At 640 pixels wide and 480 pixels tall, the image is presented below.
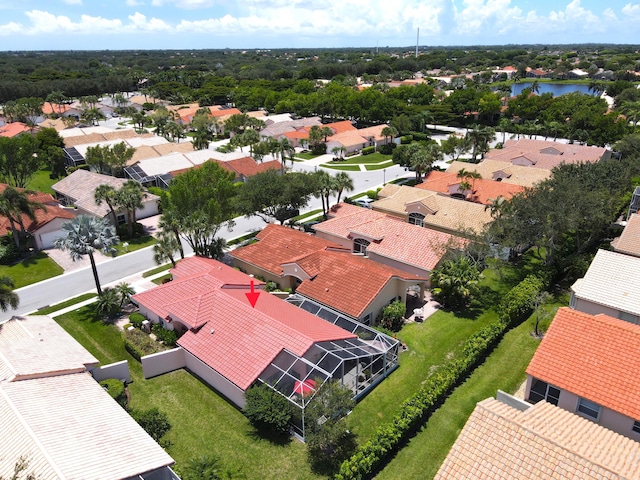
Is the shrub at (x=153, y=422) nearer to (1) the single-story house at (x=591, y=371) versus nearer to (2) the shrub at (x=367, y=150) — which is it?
(1) the single-story house at (x=591, y=371)

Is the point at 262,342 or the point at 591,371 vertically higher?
the point at 591,371

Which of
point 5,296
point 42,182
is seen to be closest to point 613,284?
point 5,296

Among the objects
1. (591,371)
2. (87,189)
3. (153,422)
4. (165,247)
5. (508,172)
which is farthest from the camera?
(508,172)

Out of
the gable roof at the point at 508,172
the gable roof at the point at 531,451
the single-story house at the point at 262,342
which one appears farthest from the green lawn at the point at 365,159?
the gable roof at the point at 531,451

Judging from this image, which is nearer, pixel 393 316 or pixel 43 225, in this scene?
pixel 393 316

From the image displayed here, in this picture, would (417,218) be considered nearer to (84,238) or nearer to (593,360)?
(593,360)

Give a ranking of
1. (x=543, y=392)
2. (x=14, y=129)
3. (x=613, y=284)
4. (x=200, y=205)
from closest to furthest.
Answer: (x=543, y=392)
(x=613, y=284)
(x=200, y=205)
(x=14, y=129)

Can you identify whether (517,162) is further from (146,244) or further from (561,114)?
(146,244)
